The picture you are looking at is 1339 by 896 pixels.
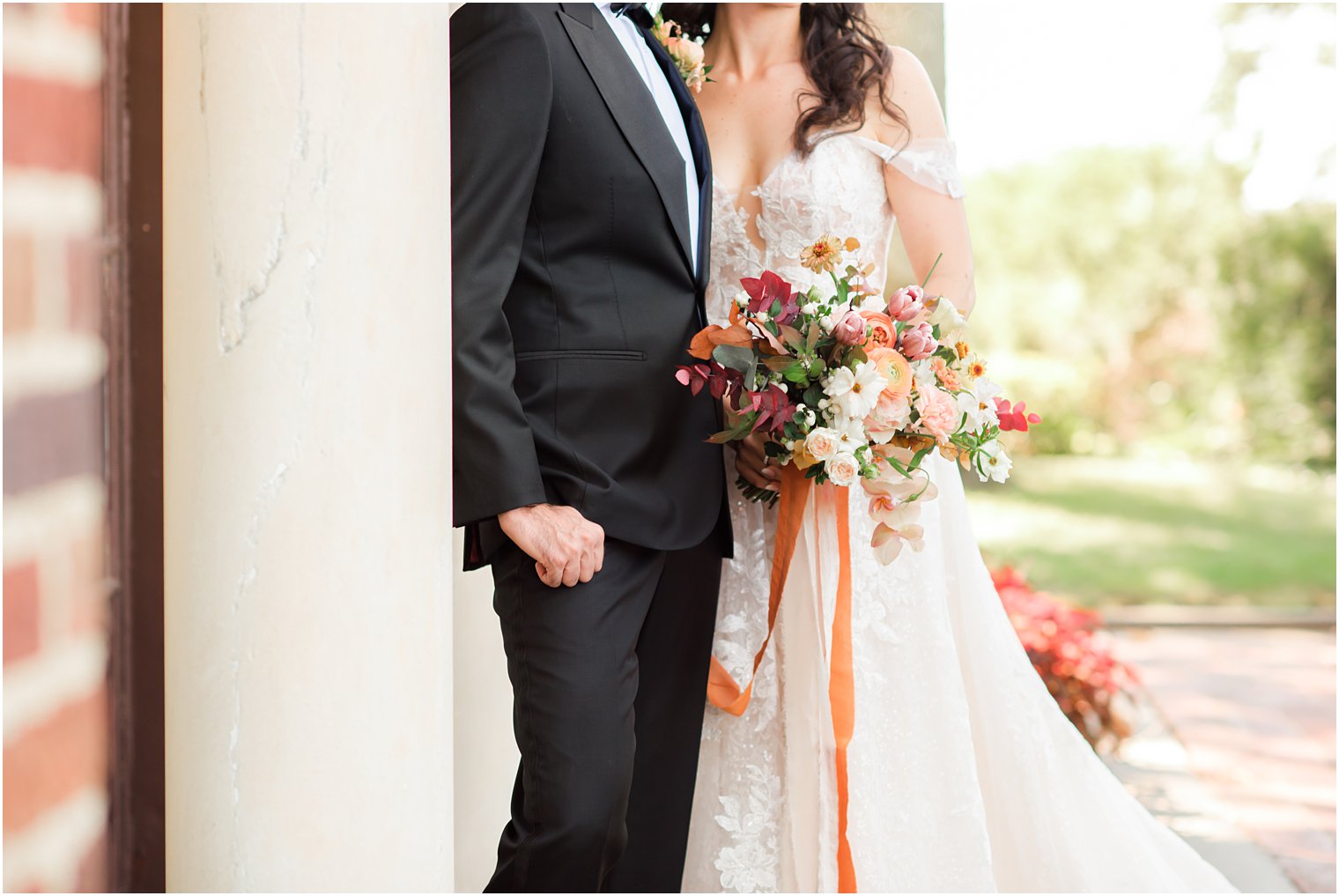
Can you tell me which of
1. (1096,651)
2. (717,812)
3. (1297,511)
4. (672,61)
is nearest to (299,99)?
(672,61)

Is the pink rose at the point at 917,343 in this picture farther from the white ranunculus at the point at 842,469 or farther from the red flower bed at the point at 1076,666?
the red flower bed at the point at 1076,666

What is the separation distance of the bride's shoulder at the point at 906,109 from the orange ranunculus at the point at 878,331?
755 mm

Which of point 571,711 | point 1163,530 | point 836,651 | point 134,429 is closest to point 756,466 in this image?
point 836,651

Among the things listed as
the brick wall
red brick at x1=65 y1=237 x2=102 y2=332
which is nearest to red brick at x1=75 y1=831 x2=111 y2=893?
the brick wall

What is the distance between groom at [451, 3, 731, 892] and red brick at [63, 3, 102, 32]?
1590mm

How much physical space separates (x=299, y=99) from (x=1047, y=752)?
257 cm

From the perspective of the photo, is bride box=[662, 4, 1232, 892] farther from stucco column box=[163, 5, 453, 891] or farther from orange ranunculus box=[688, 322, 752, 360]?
stucco column box=[163, 5, 453, 891]

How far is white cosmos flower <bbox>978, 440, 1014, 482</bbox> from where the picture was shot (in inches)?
91.6

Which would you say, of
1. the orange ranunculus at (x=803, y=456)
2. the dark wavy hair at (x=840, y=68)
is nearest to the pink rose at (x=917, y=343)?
the orange ranunculus at (x=803, y=456)

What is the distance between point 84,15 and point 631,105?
1.90 m

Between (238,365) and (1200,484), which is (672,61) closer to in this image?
(238,365)

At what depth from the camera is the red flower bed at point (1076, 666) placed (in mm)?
4168

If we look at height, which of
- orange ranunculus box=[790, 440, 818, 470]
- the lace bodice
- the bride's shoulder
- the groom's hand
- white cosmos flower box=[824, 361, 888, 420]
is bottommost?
the groom's hand

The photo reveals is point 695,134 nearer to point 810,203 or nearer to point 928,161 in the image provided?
point 810,203
